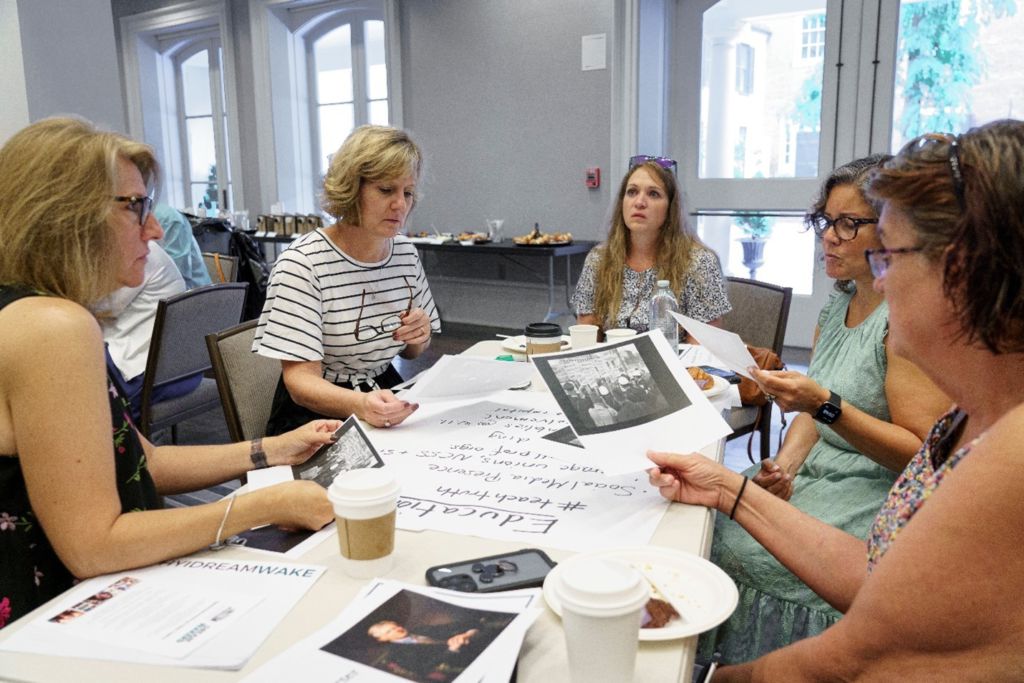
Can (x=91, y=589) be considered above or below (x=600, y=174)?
below

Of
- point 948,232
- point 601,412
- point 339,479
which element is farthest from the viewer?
point 601,412

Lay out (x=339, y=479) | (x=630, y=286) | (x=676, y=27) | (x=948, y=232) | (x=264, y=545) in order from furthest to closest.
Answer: (x=676, y=27) < (x=630, y=286) < (x=264, y=545) < (x=339, y=479) < (x=948, y=232)

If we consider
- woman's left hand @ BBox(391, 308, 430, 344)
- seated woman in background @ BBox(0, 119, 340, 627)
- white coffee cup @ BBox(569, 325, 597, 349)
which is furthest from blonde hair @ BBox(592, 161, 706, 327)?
seated woman in background @ BBox(0, 119, 340, 627)

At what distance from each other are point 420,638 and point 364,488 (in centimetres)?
19

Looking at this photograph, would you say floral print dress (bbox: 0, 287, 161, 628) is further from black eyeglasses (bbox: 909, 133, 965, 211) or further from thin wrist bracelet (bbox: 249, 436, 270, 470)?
black eyeglasses (bbox: 909, 133, 965, 211)

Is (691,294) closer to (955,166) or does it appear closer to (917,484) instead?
(917,484)

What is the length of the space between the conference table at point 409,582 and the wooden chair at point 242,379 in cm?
93

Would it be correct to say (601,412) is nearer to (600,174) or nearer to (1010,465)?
(1010,465)

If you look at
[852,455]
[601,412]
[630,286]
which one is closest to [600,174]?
[630,286]

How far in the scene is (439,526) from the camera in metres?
1.13

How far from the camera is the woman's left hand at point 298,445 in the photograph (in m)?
1.38

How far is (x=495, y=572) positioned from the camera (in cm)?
98

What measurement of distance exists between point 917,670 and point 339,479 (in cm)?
67

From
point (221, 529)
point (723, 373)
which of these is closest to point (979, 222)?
point (221, 529)
